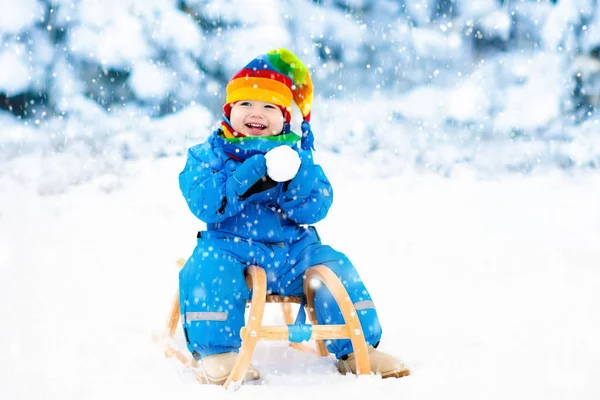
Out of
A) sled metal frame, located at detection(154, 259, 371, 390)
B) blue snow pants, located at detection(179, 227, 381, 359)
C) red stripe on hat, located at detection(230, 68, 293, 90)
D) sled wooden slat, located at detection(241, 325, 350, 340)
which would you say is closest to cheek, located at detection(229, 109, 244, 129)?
red stripe on hat, located at detection(230, 68, 293, 90)

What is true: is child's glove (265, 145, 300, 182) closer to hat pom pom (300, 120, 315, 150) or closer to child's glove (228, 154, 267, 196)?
child's glove (228, 154, 267, 196)

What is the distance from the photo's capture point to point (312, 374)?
5.68 feet

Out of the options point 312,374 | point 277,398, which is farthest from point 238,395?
point 312,374

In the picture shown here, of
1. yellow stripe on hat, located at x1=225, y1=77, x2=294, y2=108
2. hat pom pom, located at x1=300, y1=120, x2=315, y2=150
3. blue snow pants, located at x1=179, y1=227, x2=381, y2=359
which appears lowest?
blue snow pants, located at x1=179, y1=227, x2=381, y2=359

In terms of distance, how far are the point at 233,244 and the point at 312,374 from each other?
18.7 inches

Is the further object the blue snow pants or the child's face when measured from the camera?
the child's face

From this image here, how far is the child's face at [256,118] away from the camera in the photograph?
1906 millimetres

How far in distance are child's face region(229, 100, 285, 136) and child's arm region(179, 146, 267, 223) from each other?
0.45 ft

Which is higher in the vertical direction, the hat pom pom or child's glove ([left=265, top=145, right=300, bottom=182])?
the hat pom pom

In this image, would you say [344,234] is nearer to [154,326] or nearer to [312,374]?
[154,326]

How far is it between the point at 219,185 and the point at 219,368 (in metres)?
0.55

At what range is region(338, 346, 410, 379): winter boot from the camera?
5.31 feet

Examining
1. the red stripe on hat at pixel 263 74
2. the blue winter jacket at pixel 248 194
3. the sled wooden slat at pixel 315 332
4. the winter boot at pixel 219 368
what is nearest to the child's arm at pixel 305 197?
the blue winter jacket at pixel 248 194

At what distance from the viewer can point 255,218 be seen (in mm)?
1847
